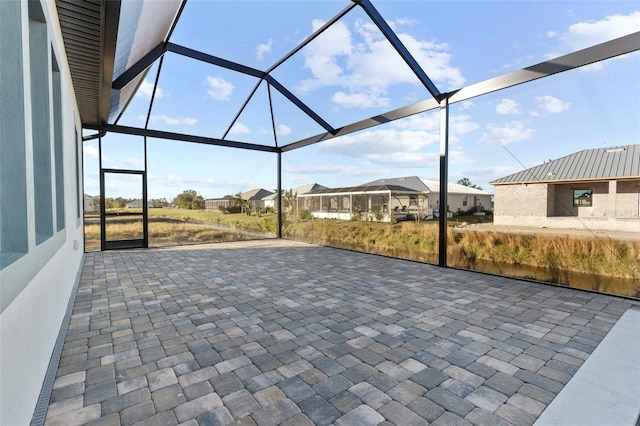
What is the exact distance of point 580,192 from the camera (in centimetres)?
405

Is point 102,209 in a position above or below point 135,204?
below

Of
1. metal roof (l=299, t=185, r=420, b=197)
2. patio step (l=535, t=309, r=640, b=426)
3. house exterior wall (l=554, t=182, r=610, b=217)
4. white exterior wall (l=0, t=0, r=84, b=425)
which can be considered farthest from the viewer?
metal roof (l=299, t=185, r=420, b=197)

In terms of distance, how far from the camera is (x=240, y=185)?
9.36 metres

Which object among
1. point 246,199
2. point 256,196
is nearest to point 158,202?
point 246,199

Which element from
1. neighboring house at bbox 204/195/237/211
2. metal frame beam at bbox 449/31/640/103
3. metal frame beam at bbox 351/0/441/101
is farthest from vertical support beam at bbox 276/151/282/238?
metal frame beam at bbox 449/31/640/103

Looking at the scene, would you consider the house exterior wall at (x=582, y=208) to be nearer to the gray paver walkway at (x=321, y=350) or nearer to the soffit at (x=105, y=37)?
the gray paver walkway at (x=321, y=350)

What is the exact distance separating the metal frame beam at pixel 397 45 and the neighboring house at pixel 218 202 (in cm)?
639

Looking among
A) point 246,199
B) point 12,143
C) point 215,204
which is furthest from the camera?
point 246,199

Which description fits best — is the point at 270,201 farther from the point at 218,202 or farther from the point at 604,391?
the point at 604,391

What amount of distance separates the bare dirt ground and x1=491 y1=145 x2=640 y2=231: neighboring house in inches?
2.3

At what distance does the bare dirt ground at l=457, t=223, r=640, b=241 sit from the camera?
3701mm

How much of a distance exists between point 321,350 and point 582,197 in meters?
3.96

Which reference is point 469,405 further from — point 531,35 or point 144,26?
point 144,26

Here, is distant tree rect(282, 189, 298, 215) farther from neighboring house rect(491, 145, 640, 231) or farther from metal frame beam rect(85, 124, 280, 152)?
neighboring house rect(491, 145, 640, 231)
